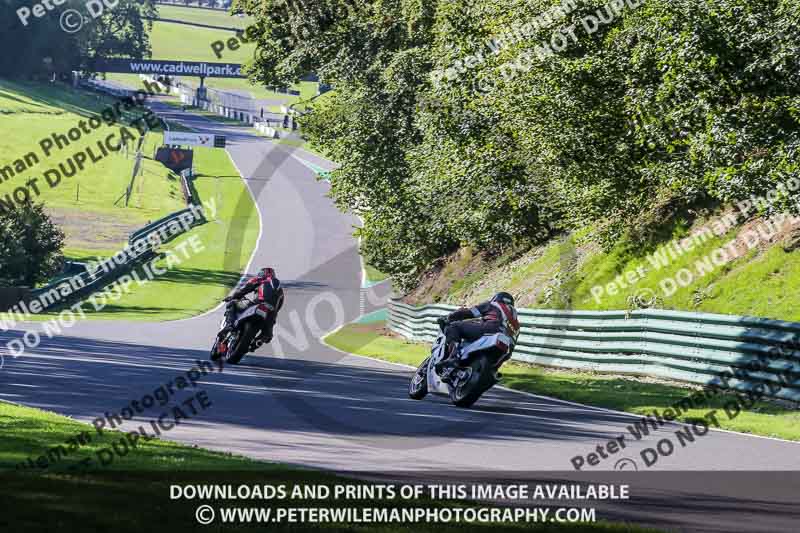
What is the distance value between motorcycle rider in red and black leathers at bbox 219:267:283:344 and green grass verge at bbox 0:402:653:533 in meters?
9.20

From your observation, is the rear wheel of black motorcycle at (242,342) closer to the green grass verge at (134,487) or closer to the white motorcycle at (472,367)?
the white motorcycle at (472,367)

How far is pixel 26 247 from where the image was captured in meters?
46.0

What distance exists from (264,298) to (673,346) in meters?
6.95

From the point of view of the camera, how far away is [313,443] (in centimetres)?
1091

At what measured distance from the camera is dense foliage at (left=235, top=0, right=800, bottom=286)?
18.0 m

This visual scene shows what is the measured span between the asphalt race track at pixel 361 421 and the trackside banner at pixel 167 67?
364 ft

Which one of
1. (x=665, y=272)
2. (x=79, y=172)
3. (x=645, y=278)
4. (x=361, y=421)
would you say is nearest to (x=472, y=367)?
(x=361, y=421)

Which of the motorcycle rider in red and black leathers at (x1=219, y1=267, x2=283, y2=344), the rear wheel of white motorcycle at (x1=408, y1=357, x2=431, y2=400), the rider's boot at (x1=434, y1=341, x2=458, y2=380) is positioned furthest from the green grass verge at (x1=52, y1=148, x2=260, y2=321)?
the rider's boot at (x1=434, y1=341, x2=458, y2=380)

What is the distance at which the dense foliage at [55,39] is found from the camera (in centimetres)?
12938

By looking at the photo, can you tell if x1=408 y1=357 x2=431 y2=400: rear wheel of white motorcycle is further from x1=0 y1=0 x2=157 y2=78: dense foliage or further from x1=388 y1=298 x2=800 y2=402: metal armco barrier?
x1=0 y1=0 x2=157 y2=78: dense foliage

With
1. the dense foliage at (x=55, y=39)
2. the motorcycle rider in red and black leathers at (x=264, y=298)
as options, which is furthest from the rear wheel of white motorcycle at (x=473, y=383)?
the dense foliage at (x=55, y=39)

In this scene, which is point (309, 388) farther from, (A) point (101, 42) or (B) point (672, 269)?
(A) point (101, 42)

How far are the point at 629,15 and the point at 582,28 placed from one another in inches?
51.7

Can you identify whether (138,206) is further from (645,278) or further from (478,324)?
(478,324)
